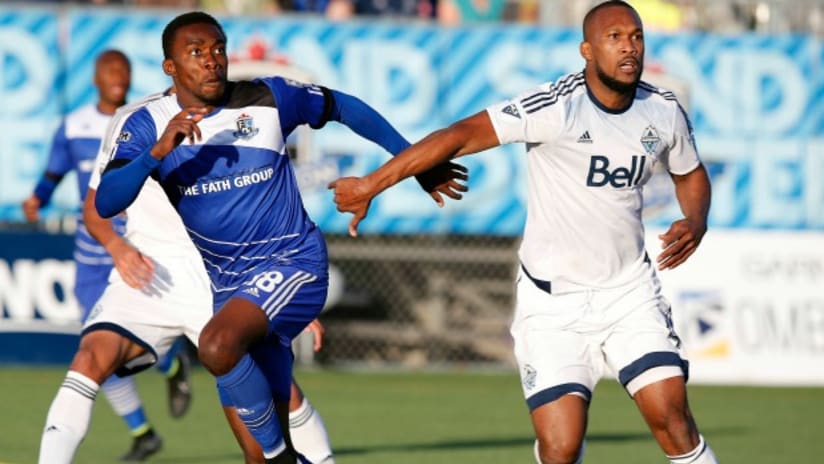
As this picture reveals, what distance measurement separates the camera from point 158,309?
963 centimetres

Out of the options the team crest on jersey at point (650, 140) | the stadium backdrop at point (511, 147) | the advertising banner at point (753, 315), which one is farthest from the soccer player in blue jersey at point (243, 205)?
the advertising banner at point (753, 315)

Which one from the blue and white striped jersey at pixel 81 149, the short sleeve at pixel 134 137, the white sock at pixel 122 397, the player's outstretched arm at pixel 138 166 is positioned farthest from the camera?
the blue and white striped jersey at pixel 81 149

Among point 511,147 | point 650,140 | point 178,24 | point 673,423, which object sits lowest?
point 511,147

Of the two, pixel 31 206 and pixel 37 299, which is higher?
pixel 31 206

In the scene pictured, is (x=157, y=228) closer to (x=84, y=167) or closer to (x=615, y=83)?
(x=84, y=167)

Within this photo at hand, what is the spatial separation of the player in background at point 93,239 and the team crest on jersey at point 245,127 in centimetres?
337

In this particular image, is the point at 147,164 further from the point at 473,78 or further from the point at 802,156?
the point at 802,156

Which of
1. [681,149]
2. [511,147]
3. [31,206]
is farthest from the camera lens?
[511,147]

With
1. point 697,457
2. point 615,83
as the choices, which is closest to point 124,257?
point 615,83

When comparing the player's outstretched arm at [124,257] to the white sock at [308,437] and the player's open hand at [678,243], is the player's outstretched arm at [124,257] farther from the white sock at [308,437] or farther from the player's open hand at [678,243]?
the player's open hand at [678,243]

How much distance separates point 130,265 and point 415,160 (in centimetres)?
255

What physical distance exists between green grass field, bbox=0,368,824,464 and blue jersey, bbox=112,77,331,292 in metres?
3.40

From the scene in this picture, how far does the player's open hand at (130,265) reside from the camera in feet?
30.8

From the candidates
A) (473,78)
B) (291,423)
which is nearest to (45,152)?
(473,78)
